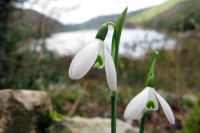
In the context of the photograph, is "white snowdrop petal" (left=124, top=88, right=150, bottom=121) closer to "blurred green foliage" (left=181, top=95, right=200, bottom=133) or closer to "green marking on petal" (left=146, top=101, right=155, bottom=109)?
"green marking on petal" (left=146, top=101, right=155, bottom=109)

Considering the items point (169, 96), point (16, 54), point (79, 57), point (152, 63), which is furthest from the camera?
point (169, 96)

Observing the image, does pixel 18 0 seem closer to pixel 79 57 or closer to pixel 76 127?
pixel 76 127

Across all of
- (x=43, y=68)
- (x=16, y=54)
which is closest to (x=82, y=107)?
(x=43, y=68)

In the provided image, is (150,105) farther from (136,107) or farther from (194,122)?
(194,122)


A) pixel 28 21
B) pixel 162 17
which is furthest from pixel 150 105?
pixel 162 17

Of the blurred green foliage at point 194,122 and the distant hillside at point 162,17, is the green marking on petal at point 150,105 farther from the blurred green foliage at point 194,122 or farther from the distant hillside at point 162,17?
the distant hillside at point 162,17

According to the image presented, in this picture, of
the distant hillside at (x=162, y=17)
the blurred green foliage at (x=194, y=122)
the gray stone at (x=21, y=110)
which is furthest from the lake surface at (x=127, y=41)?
the gray stone at (x=21, y=110)
